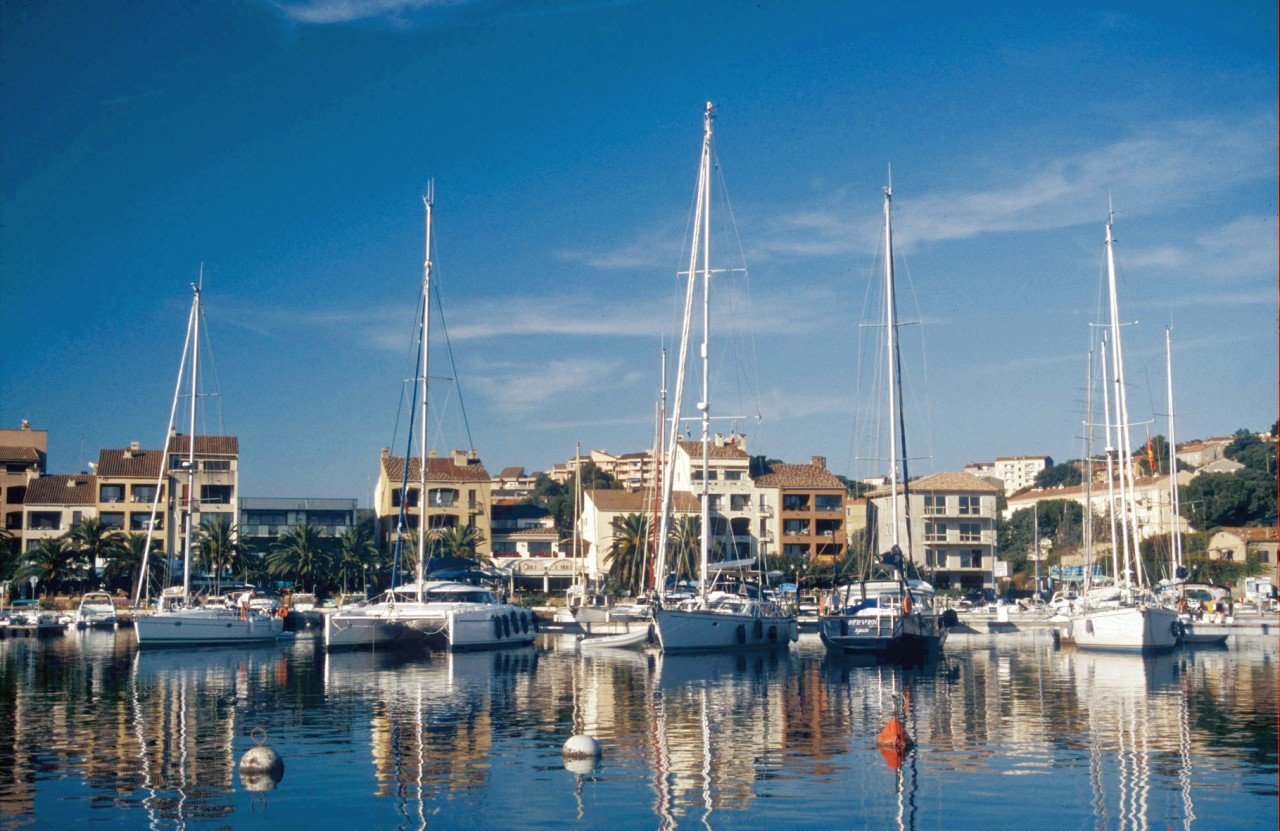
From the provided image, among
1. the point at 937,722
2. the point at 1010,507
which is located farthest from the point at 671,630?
the point at 1010,507

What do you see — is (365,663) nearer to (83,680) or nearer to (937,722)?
(83,680)

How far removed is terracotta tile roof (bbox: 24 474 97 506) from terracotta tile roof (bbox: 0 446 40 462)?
147 inches

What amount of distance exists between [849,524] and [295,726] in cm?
9913

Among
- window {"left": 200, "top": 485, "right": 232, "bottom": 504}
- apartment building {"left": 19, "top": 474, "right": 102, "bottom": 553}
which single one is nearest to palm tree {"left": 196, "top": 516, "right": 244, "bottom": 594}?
window {"left": 200, "top": 485, "right": 232, "bottom": 504}

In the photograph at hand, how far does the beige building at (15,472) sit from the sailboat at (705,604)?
244 feet

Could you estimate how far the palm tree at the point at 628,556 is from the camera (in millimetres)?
93500

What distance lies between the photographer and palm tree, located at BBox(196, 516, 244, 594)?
3639 inches

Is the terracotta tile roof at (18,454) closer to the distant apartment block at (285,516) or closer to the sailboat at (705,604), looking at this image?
the distant apartment block at (285,516)

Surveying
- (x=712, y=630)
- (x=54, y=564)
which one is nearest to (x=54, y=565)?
(x=54, y=564)

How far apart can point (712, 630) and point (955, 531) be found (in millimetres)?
63119

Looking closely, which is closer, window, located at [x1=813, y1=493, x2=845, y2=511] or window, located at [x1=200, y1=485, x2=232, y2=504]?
window, located at [x1=200, y1=485, x2=232, y2=504]

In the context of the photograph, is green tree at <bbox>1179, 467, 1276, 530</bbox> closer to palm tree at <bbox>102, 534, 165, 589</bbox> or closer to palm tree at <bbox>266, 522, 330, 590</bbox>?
palm tree at <bbox>266, 522, 330, 590</bbox>

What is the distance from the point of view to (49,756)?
2630 cm

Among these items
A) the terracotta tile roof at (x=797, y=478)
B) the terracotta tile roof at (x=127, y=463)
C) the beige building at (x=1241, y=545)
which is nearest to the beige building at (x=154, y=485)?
the terracotta tile roof at (x=127, y=463)
